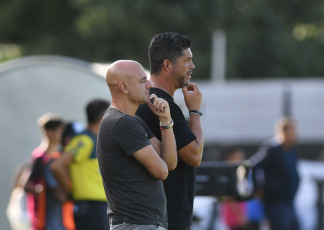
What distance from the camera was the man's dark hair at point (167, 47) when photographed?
494cm

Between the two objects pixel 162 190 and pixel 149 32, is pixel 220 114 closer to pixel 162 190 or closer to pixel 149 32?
pixel 149 32

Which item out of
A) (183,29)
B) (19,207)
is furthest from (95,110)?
(183,29)

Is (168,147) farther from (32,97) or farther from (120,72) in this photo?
(32,97)

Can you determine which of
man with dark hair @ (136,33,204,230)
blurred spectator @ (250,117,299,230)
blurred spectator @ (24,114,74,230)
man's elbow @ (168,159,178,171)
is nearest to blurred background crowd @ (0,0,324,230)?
blurred spectator @ (250,117,299,230)

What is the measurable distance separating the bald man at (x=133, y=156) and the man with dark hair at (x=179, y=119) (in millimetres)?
231

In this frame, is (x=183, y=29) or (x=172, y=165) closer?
(x=172, y=165)

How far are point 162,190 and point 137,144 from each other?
319 mm

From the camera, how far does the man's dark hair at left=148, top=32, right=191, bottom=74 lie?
16.2ft

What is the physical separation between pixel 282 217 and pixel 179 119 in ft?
20.1

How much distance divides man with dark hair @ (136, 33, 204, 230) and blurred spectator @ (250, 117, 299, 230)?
19.5 ft

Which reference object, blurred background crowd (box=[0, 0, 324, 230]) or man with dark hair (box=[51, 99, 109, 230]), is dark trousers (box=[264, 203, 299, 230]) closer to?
man with dark hair (box=[51, 99, 109, 230])

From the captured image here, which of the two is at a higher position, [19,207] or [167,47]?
[167,47]

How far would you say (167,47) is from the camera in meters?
4.94

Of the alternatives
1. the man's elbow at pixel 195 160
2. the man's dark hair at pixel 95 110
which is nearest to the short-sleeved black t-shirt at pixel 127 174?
the man's elbow at pixel 195 160
